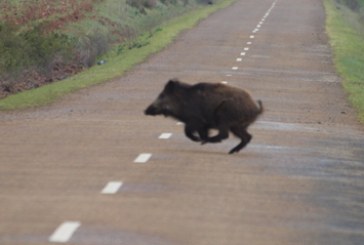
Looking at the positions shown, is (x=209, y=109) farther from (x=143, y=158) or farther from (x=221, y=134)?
(x=143, y=158)

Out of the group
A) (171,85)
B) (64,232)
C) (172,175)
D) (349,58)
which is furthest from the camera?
(349,58)

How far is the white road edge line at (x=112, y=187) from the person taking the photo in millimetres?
13602

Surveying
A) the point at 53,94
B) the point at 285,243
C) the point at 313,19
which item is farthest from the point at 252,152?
the point at 313,19

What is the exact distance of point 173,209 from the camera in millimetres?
12570

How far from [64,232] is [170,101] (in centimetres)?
686

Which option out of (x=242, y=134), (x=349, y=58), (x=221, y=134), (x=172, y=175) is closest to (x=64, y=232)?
(x=172, y=175)

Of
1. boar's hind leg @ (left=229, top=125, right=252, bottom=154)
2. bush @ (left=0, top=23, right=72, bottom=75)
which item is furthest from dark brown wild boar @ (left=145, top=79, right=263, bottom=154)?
bush @ (left=0, top=23, right=72, bottom=75)

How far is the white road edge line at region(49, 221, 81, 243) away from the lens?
1058cm

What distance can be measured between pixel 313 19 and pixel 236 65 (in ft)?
93.0

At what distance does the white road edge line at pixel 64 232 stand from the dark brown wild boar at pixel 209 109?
6076mm

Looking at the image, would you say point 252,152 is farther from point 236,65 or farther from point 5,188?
point 236,65

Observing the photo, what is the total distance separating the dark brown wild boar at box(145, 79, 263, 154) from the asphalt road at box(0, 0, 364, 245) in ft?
1.25

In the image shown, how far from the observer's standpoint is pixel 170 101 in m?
17.6

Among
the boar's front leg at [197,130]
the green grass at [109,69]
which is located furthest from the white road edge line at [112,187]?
the green grass at [109,69]
